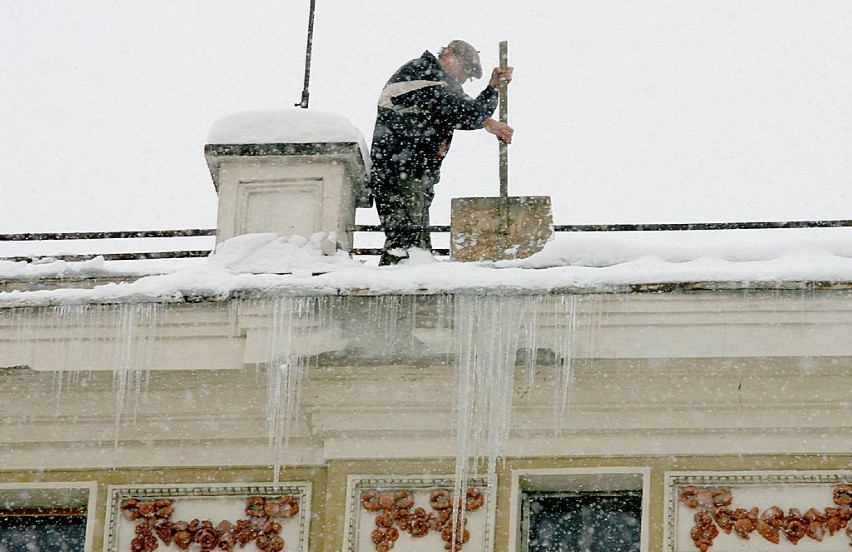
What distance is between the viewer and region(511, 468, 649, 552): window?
9.30 meters

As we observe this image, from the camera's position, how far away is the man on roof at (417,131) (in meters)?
10.4

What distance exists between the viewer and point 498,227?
9844 millimetres

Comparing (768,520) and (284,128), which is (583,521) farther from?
(284,128)

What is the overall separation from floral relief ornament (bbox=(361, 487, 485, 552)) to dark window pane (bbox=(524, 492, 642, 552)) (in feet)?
1.34

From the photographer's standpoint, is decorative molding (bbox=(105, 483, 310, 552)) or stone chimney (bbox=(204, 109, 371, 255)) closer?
decorative molding (bbox=(105, 483, 310, 552))

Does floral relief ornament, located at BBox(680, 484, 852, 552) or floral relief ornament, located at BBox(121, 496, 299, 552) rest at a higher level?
floral relief ornament, located at BBox(680, 484, 852, 552)

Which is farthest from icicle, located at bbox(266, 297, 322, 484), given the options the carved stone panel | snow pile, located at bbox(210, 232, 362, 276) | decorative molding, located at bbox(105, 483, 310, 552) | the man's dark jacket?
the man's dark jacket

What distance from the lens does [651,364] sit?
918 centimetres

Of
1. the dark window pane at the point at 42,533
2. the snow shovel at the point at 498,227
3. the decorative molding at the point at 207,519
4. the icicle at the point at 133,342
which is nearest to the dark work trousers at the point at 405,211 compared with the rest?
the snow shovel at the point at 498,227

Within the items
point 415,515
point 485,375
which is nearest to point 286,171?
point 485,375

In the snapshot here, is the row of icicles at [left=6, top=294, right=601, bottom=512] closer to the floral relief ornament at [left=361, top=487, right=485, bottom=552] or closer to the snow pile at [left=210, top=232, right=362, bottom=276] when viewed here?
the floral relief ornament at [left=361, top=487, right=485, bottom=552]

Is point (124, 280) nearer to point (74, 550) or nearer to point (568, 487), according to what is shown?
point (74, 550)

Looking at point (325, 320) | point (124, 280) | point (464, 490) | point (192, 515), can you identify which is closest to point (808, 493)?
point (464, 490)

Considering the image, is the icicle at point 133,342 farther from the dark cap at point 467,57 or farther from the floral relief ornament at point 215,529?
the dark cap at point 467,57
